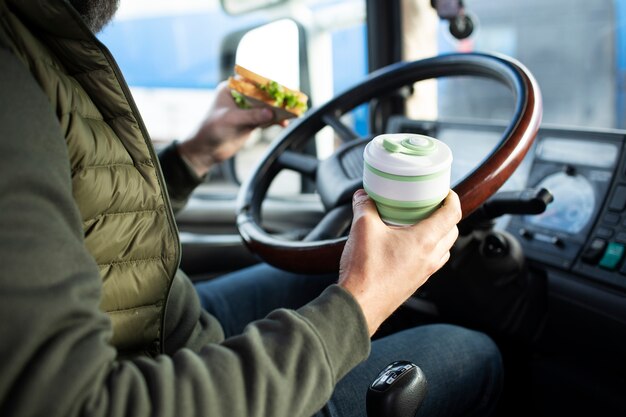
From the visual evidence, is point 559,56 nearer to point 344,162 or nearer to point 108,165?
point 344,162

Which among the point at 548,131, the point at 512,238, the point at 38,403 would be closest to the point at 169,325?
the point at 38,403

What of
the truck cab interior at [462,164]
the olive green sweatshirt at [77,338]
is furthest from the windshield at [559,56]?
the olive green sweatshirt at [77,338]

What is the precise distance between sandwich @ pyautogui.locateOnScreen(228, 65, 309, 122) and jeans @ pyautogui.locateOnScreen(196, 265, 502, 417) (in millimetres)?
385

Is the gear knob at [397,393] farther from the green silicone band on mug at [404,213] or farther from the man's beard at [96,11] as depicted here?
the man's beard at [96,11]

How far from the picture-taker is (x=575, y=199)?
1.18m

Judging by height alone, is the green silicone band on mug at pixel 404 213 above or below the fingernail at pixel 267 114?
above

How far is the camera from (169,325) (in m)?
0.89

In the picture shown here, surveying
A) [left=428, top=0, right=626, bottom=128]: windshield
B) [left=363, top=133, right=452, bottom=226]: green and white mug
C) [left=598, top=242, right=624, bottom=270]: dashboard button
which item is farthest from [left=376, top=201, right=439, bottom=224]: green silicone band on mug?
[left=428, top=0, right=626, bottom=128]: windshield

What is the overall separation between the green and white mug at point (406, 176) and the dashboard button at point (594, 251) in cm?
56

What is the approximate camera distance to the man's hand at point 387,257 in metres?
0.66

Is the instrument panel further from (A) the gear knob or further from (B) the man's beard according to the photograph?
(B) the man's beard

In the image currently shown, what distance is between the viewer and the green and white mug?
2.14 ft

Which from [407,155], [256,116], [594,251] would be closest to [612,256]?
[594,251]

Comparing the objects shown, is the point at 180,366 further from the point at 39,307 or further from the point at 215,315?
the point at 215,315
